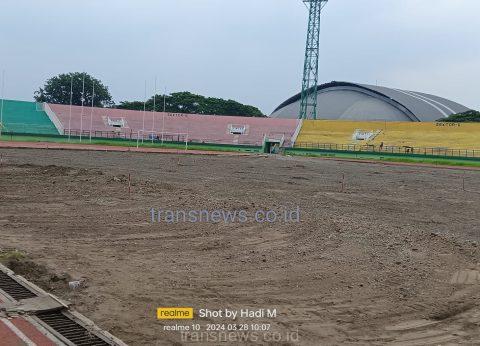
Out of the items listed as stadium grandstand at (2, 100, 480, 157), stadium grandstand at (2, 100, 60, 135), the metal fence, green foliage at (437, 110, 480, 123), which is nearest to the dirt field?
the metal fence

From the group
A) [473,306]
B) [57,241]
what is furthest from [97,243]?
[473,306]

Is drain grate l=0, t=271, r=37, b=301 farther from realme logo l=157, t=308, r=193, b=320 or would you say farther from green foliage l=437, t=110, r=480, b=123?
green foliage l=437, t=110, r=480, b=123

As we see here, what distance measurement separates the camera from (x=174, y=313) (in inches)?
220

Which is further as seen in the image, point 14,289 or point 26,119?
point 26,119

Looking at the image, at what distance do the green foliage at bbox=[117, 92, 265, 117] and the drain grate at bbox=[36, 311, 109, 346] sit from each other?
88.7m

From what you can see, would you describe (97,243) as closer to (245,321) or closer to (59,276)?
(59,276)

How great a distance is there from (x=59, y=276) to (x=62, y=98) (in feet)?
304

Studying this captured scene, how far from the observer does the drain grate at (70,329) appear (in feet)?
15.5

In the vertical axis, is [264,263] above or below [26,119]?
below

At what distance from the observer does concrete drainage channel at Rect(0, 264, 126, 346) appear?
4.66 metres

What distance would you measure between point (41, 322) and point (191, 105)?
299ft

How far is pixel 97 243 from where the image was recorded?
28.4 feet

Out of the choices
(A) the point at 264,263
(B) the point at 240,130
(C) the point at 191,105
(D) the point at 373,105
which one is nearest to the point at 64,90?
(C) the point at 191,105

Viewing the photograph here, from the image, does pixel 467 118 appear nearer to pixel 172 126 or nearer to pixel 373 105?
pixel 373 105
